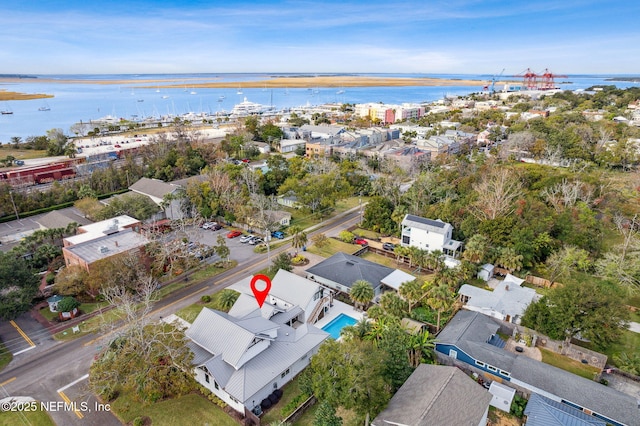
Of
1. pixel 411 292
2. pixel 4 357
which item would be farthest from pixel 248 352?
pixel 4 357

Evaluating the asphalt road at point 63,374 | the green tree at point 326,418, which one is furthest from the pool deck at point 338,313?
the asphalt road at point 63,374

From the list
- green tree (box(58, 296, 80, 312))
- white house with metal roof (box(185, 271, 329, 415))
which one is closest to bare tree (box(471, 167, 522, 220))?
white house with metal roof (box(185, 271, 329, 415))

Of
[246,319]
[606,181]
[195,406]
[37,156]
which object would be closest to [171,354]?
[195,406]

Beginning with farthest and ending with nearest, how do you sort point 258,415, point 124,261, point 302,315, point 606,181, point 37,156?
point 37,156 → point 606,181 → point 124,261 → point 302,315 → point 258,415

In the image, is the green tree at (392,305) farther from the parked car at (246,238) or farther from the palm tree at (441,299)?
the parked car at (246,238)

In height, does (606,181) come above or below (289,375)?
above

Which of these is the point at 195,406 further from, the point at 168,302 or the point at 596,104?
the point at 596,104

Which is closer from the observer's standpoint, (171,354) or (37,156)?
(171,354)
